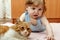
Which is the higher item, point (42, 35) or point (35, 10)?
point (35, 10)

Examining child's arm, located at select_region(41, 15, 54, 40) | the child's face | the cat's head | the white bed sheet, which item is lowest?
the white bed sheet

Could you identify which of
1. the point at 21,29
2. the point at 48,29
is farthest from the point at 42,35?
the point at 21,29

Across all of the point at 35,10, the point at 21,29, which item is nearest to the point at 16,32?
the point at 21,29

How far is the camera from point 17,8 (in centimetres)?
178

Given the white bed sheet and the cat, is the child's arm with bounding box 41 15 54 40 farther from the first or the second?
the cat

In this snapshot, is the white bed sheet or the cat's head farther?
the white bed sheet

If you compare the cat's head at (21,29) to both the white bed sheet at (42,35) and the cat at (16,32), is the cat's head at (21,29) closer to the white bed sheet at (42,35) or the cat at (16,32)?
the cat at (16,32)

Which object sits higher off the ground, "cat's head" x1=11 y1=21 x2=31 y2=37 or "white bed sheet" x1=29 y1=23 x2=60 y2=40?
"cat's head" x1=11 y1=21 x2=31 y2=37

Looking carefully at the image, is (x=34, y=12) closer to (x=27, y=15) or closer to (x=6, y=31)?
(x=27, y=15)

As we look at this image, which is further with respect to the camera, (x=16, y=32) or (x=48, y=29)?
(x=48, y=29)

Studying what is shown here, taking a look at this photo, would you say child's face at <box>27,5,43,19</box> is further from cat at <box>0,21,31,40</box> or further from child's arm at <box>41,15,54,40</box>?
cat at <box>0,21,31,40</box>

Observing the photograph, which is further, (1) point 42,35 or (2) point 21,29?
(1) point 42,35

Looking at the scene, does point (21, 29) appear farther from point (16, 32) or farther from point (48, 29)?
point (48, 29)

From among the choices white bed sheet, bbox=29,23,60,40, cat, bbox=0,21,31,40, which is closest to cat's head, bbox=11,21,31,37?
cat, bbox=0,21,31,40
